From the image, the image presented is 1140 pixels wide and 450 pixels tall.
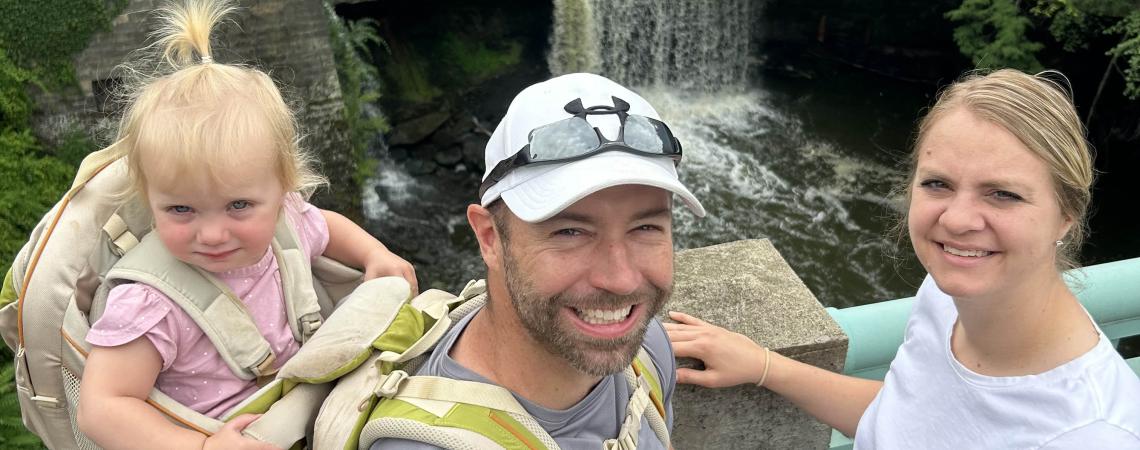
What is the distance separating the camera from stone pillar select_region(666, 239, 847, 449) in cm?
236

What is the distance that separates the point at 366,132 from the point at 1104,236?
1078cm

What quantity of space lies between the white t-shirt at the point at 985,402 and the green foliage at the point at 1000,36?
11.4 m

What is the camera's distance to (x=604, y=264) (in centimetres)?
158

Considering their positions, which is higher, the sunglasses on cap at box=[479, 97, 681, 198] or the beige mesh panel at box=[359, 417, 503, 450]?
the sunglasses on cap at box=[479, 97, 681, 198]

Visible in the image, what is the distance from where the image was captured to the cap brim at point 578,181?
1505mm

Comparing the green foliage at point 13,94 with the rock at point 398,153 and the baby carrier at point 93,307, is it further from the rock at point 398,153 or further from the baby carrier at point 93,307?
the baby carrier at point 93,307

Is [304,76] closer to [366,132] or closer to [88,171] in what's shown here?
[366,132]

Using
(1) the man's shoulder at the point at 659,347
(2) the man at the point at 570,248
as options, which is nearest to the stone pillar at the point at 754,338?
(1) the man's shoulder at the point at 659,347

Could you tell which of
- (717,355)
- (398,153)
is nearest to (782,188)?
(398,153)

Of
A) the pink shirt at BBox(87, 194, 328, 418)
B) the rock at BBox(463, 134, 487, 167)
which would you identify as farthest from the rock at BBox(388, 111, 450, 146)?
the pink shirt at BBox(87, 194, 328, 418)

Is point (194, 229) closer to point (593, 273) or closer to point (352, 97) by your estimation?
point (593, 273)

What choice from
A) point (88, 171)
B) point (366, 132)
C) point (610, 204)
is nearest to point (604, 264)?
point (610, 204)

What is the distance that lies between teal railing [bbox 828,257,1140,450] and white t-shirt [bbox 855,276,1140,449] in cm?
26

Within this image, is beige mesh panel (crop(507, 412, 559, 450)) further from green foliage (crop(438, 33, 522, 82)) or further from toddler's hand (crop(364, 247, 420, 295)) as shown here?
green foliage (crop(438, 33, 522, 82))
